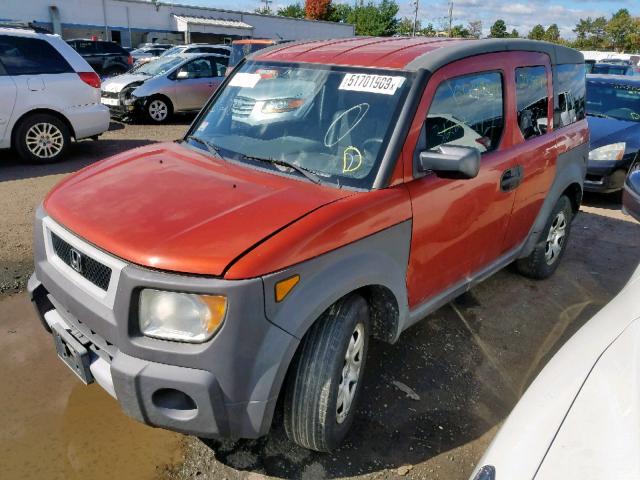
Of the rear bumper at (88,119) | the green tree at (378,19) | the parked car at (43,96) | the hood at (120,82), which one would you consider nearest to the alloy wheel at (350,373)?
the parked car at (43,96)

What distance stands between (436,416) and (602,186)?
17.7 feet

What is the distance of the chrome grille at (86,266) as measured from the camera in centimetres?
212

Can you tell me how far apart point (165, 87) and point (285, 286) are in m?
10.6

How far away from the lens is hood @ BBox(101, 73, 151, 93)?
11.4 meters

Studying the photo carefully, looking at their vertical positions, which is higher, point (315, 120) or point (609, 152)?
point (315, 120)

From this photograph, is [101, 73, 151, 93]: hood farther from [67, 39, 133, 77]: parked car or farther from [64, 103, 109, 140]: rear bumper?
[67, 39, 133, 77]: parked car

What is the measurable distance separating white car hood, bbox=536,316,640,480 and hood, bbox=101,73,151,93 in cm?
1160

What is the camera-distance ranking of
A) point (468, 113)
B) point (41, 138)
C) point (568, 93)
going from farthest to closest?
point (41, 138), point (568, 93), point (468, 113)

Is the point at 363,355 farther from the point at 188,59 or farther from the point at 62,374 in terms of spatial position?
the point at 188,59

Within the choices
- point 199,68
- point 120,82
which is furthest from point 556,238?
point 120,82

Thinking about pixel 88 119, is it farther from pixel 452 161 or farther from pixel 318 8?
pixel 318 8

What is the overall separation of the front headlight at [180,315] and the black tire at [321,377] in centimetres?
45

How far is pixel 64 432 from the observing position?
2.62m

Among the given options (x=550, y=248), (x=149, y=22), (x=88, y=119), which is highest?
(x=149, y=22)
